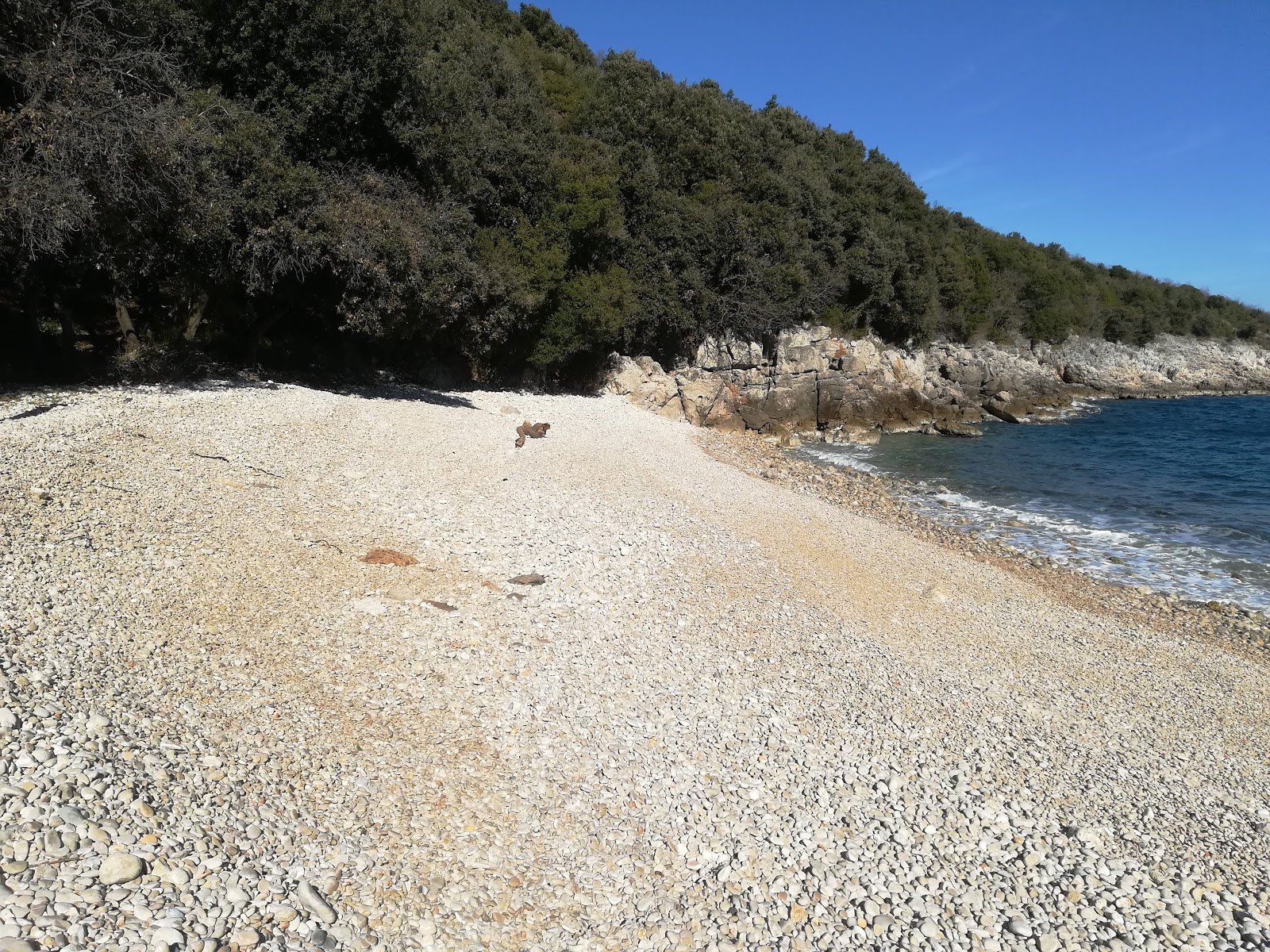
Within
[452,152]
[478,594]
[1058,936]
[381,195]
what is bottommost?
[1058,936]

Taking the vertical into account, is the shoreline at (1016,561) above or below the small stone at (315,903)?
above

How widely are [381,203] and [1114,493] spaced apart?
21335 mm

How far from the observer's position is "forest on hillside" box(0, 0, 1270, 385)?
1295cm

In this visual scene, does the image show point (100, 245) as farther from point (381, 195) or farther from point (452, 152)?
point (452, 152)

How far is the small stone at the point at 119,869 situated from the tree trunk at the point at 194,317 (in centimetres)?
1783

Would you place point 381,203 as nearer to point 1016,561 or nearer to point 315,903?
point 1016,561

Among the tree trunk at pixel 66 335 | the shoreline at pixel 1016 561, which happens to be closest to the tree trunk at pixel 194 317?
the tree trunk at pixel 66 335

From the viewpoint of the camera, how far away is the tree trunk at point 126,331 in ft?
57.3

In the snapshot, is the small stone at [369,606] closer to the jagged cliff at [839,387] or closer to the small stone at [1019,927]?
the small stone at [1019,927]

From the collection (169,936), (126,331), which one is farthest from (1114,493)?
(126,331)

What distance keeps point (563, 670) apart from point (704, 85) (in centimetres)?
3976

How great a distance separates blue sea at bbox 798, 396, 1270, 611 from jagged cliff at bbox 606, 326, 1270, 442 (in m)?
2.30

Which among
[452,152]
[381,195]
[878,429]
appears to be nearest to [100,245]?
[381,195]

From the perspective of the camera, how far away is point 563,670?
7.62 metres
